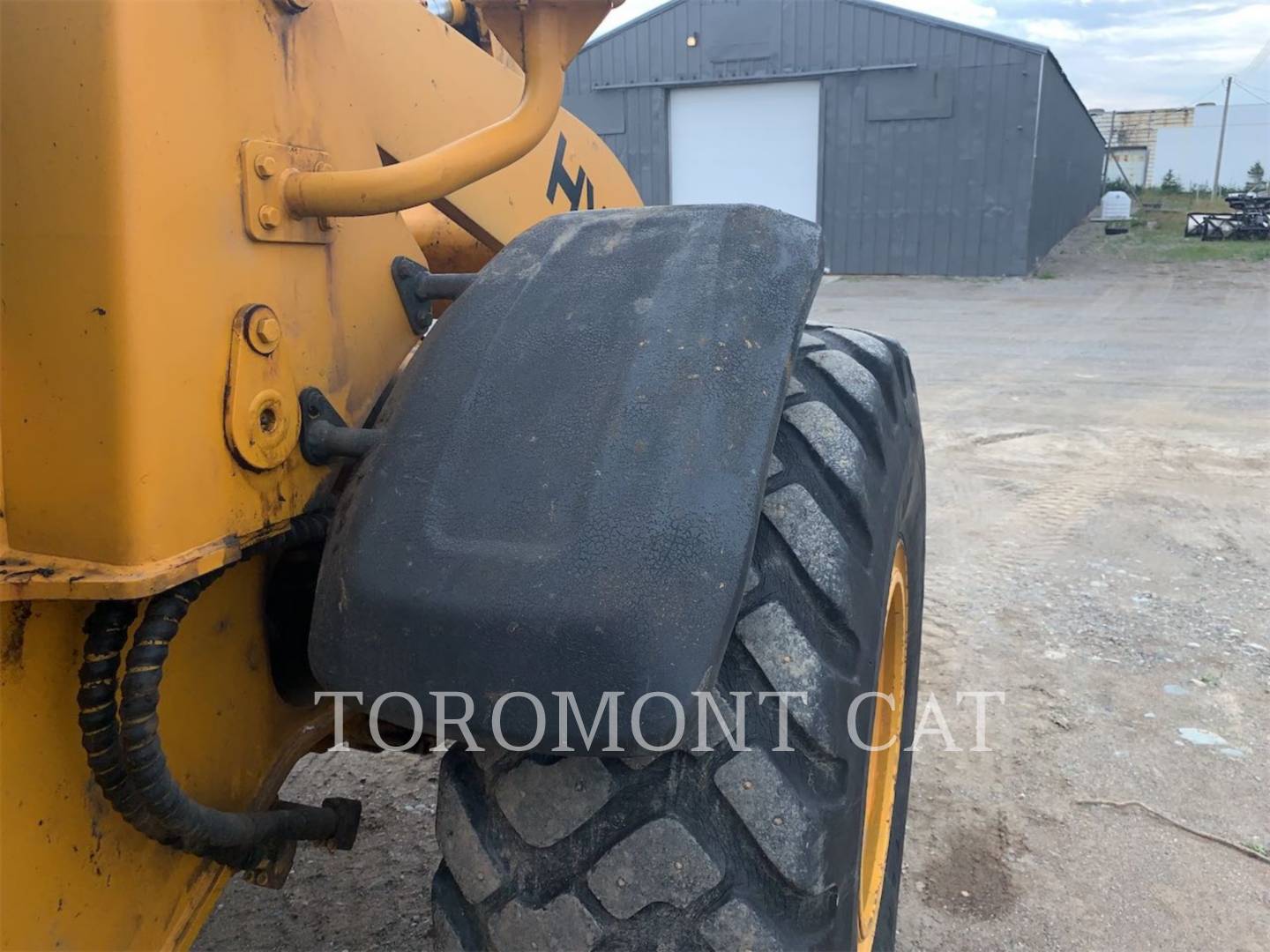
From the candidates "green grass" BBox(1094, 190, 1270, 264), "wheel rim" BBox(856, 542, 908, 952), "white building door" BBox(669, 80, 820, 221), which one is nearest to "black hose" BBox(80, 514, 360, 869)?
"wheel rim" BBox(856, 542, 908, 952)

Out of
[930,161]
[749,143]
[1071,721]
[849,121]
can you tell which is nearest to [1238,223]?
[930,161]

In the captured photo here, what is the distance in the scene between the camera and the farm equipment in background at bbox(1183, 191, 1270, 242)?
21.4 m

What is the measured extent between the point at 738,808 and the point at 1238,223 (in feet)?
79.5

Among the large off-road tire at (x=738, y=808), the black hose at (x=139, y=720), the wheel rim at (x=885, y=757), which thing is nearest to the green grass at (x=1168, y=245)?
the wheel rim at (x=885, y=757)

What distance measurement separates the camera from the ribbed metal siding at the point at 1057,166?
1775cm

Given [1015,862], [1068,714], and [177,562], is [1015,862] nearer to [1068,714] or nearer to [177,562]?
[1068,714]

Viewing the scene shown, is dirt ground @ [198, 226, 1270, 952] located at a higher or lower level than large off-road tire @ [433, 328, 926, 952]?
lower

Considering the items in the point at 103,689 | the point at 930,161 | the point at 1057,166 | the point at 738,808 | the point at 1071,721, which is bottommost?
the point at 1071,721

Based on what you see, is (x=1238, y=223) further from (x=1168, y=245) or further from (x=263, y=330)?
(x=263, y=330)

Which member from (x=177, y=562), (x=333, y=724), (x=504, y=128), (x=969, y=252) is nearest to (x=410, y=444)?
(x=177, y=562)

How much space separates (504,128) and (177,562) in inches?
26.1

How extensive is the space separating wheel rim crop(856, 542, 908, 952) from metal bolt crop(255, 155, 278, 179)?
1155 mm

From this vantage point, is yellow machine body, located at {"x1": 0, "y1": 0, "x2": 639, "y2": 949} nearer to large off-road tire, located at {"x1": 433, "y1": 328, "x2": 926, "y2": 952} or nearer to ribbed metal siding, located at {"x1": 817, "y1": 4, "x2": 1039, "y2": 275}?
large off-road tire, located at {"x1": 433, "y1": 328, "x2": 926, "y2": 952}

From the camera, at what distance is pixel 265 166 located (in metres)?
1.23
